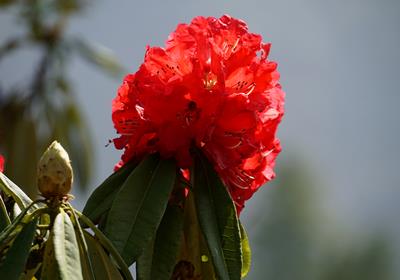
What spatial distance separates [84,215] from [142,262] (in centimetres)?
15

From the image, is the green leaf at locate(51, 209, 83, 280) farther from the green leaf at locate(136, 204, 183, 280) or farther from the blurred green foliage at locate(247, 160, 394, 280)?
the blurred green foliage at locate(247, 160, 394, 280)

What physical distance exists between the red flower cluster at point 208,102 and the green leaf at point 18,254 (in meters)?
0.43

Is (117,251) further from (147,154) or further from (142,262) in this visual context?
(147,154)

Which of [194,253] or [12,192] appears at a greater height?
[12,192]

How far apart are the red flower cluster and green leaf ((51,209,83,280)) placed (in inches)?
14.9

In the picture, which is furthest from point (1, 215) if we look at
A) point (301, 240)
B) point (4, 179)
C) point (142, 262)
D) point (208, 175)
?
point (301, 240)

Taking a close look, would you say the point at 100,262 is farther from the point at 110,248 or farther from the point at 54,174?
the point at 54,174

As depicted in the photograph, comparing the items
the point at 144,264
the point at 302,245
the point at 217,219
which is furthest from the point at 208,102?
the point at 302,245

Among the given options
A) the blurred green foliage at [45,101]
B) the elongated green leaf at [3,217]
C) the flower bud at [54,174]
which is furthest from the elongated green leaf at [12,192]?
the blurred green foliage at [45,101]

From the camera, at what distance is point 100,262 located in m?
1.84

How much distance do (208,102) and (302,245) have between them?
2358cm

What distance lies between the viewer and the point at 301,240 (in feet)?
83.5

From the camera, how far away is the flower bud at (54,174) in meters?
1.82

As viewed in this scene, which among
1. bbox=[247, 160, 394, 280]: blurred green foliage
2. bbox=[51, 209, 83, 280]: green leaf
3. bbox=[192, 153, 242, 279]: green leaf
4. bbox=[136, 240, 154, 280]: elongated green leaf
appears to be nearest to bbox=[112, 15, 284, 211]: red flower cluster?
bbox=[192, 153, 242, 279]: green leaf
